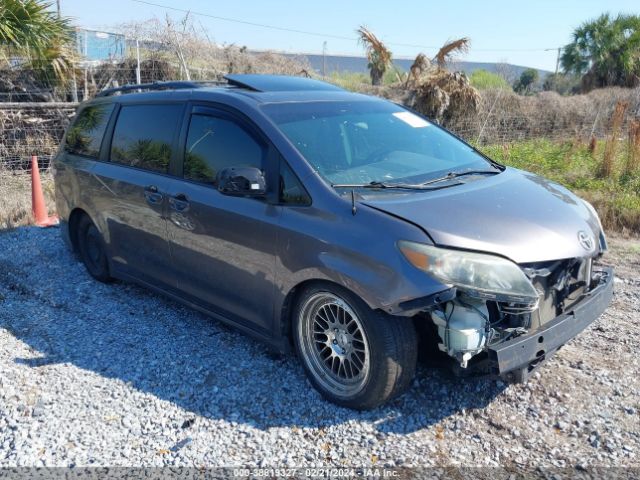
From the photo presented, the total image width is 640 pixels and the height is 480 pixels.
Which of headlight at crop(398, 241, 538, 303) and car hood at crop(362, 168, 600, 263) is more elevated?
car hood at crop(362, 168, 600, 263)

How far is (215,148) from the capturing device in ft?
13.5

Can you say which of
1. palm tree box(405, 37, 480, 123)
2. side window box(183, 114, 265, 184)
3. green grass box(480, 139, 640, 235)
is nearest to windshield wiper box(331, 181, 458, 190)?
side window box(183, 114, 265, 184)

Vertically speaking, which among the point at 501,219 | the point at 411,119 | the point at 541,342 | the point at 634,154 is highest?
the point at 411,119

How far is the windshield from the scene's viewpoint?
375cm

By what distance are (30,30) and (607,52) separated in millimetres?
25012

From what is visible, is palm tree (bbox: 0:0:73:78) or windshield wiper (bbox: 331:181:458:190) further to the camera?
palm tree (bbox: 0:0:73:78)

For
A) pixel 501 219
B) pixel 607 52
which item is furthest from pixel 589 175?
pixel 607 52

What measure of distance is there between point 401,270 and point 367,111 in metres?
1.82

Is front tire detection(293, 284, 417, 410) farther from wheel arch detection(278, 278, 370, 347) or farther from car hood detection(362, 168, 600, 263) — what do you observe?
car hood detection(362, 168, 600, 263)

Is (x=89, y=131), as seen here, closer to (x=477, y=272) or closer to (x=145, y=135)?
(x=145, y=135)

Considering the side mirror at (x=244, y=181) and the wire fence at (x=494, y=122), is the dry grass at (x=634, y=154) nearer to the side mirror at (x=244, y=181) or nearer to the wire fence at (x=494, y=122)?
the wire fence at (x=494, y=122)

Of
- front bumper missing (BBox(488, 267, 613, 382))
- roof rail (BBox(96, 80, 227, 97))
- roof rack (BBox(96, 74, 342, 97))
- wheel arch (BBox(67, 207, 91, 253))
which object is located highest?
roof rack (BBox(96, 74, 342, 97))

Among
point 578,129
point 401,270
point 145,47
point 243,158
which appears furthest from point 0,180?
point 578,129

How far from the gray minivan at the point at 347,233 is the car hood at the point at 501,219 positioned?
0.5 inches
